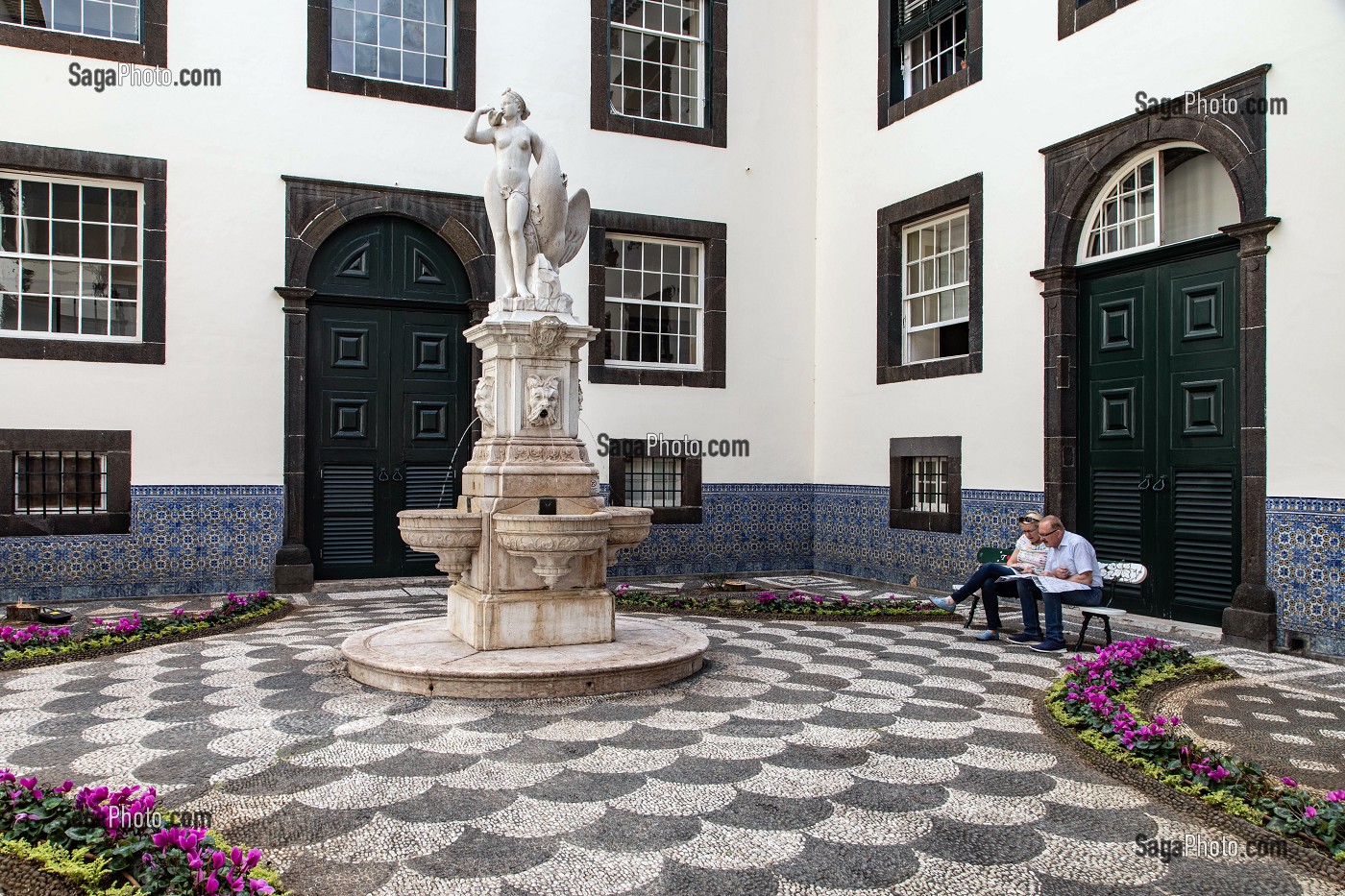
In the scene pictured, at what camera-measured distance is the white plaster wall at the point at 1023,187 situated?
686cm

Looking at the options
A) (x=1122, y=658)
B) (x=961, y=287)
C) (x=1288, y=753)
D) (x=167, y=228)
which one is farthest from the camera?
(x=961, y=287)

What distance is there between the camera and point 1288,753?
175 inches

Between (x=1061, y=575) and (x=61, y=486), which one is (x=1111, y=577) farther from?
(x=61, y=486)

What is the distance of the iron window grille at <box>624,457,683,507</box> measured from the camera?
11.4 m

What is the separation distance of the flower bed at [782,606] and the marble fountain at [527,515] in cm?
217

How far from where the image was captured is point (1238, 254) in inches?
293

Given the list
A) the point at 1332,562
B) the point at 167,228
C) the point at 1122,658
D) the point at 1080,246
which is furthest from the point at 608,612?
the point at 167,228

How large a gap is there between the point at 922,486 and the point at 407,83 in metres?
6.72

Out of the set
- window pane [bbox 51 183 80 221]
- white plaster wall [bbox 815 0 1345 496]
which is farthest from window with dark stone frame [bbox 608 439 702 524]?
window pane [bbox 51 183 80 221]

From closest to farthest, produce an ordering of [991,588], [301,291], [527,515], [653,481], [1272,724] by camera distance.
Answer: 1. [1272,724]
2. [527,515]
3. [991,588]
4. [301,291]
5. [653,481]

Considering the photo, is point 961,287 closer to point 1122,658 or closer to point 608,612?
point 1122,658

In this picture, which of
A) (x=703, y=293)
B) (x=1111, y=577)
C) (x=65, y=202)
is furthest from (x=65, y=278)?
(x=1111, y=577)

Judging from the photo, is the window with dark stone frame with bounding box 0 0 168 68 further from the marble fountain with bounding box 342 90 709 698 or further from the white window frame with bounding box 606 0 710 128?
the marble fountain with bounding box 342 90 709 698

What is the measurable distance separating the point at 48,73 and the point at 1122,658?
974cm
